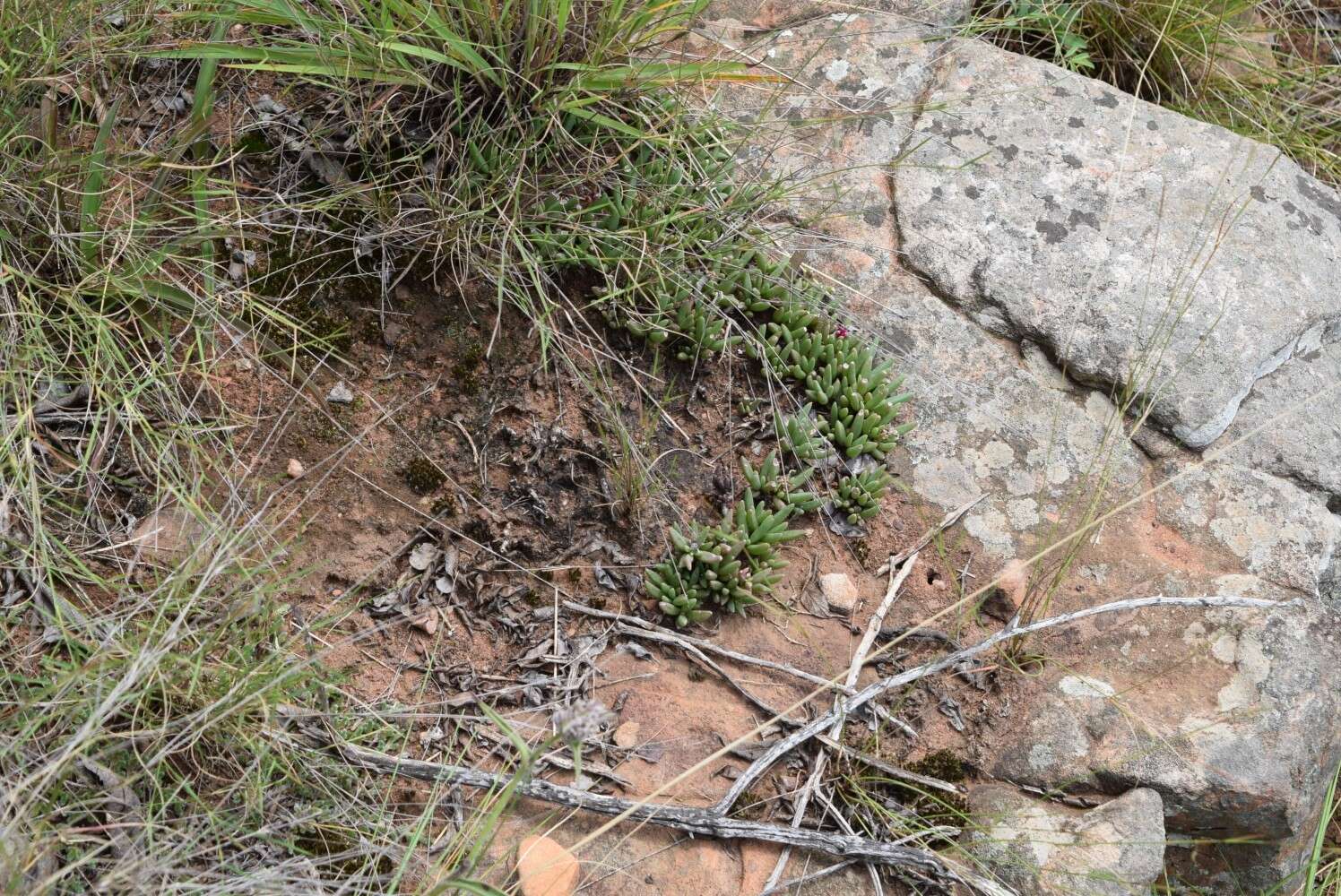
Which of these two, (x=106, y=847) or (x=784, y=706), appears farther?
(x=784, y=706)

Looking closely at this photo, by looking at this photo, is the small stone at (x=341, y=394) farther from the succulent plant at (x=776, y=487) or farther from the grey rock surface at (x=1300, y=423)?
the grey rock surface at (x=1300, y=423)

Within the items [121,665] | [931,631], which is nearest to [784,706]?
[931,631]

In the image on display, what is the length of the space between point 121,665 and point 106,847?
398 millimetres

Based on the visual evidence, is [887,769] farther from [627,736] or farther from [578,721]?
[578,721]

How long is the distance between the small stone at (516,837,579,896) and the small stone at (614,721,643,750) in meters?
0.37

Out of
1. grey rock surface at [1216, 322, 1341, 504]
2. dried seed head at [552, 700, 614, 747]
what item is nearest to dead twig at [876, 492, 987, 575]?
grey rock surface at [1216, 322, 1341, 504]

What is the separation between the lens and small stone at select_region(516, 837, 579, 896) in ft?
9.04

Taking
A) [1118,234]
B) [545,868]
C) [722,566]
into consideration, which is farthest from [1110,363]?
[545,868]

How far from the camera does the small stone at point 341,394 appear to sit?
3436mm

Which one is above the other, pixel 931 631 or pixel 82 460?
pixel 82 460

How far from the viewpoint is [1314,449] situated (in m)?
3.95

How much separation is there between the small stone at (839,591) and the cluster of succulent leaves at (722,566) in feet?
0.53

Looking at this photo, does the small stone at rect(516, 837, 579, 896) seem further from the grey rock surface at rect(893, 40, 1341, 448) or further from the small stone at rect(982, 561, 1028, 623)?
the grey rock surface at rect(893, 40, 1341, 448)

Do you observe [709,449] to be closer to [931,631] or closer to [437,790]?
[931,631]
